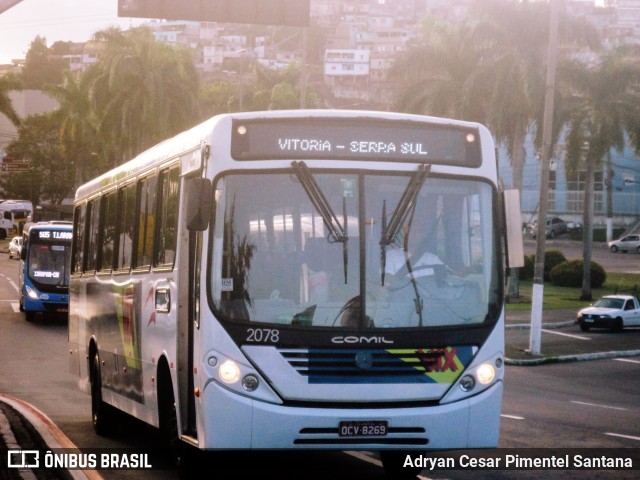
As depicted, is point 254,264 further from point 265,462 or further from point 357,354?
point 265,462

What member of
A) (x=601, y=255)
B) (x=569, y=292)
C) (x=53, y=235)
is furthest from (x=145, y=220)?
(x=601, y=255)

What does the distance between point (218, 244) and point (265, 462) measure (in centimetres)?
321

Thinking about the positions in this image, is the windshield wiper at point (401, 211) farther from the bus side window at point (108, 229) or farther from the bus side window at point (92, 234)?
the bus side window at point (92, 234)

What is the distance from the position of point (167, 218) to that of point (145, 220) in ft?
3.82

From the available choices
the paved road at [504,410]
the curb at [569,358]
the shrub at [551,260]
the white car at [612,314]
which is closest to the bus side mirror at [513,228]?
the paved road at [504,410]

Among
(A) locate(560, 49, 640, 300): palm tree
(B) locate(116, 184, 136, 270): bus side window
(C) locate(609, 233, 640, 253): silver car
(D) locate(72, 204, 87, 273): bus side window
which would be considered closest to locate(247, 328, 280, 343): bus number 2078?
(B) locate(116, 184, 136, 270): bus side window

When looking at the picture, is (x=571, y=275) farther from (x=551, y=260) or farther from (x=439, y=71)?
(x=439, y=71)

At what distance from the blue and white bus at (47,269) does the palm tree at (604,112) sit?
27422mm

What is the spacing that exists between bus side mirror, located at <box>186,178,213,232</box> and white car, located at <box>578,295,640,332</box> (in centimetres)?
3759

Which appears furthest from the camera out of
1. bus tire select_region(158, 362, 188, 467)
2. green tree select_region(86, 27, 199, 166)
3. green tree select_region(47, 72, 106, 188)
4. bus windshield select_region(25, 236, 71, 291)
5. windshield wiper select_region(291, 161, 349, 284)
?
green tree select_region(47, 72, 106, 188)

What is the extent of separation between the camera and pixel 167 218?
11.5 m

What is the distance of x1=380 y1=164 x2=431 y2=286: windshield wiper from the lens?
32.2 feet

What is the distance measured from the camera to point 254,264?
384 inches

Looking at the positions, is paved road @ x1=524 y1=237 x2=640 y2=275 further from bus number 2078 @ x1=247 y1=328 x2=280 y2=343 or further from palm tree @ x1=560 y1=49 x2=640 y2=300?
bus number 2078 @ x1=247 y1=328 x2=280 y2=343
